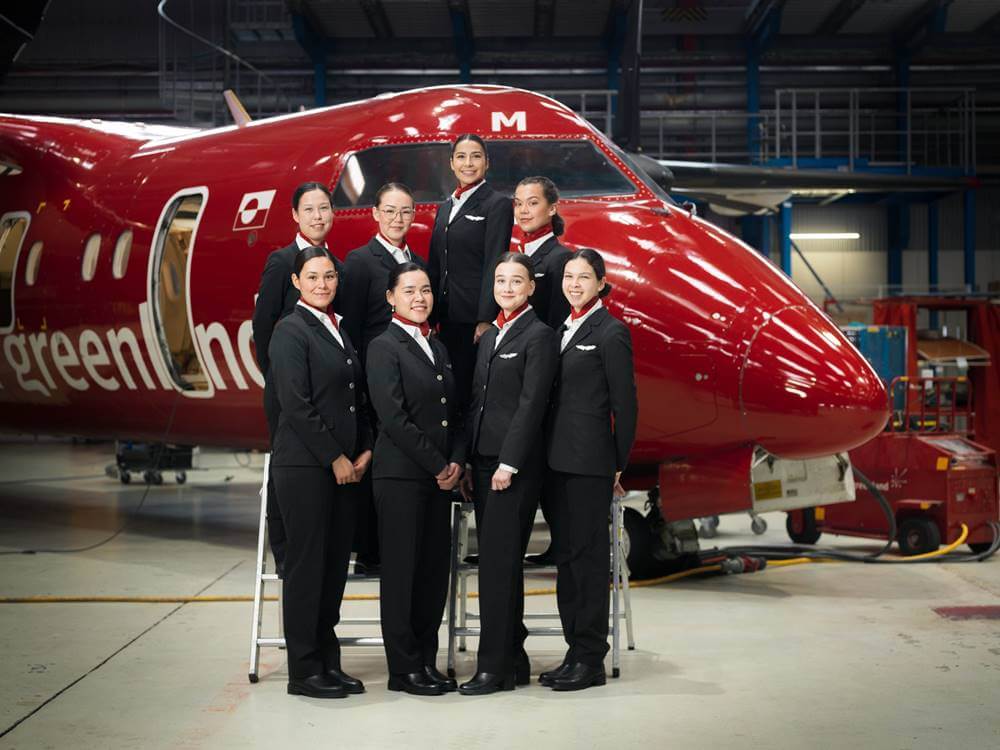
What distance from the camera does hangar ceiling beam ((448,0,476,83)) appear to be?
25.6 meters

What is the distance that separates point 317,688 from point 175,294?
5159mm

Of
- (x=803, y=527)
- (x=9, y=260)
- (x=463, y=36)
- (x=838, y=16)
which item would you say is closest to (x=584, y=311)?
(x=803, y=527)

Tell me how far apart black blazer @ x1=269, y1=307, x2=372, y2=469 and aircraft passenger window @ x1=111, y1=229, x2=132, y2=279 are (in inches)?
192

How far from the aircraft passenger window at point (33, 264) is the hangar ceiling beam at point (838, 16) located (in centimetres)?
1936

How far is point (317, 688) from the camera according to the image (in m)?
5.47

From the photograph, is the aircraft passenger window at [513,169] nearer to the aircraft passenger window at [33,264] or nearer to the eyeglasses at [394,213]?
the eyeglasses at [394,213]

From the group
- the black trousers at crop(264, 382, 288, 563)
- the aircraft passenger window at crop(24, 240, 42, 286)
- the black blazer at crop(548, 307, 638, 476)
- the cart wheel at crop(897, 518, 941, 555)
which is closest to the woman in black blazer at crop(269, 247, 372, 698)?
the black trousers at crop(264, 382, 288, 563)

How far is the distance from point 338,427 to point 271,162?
4228 mm

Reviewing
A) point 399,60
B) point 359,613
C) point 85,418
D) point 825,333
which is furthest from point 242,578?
point 399,60

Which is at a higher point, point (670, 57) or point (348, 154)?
point (670, 57)

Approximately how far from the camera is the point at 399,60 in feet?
91.0

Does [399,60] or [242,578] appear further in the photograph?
[399,60]

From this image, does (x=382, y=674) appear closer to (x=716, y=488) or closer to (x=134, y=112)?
(x=716, y=488)

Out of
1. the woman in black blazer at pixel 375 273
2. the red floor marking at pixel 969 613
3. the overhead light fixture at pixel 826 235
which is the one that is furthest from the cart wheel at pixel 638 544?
the overhead light fixture at pixel 826 235
